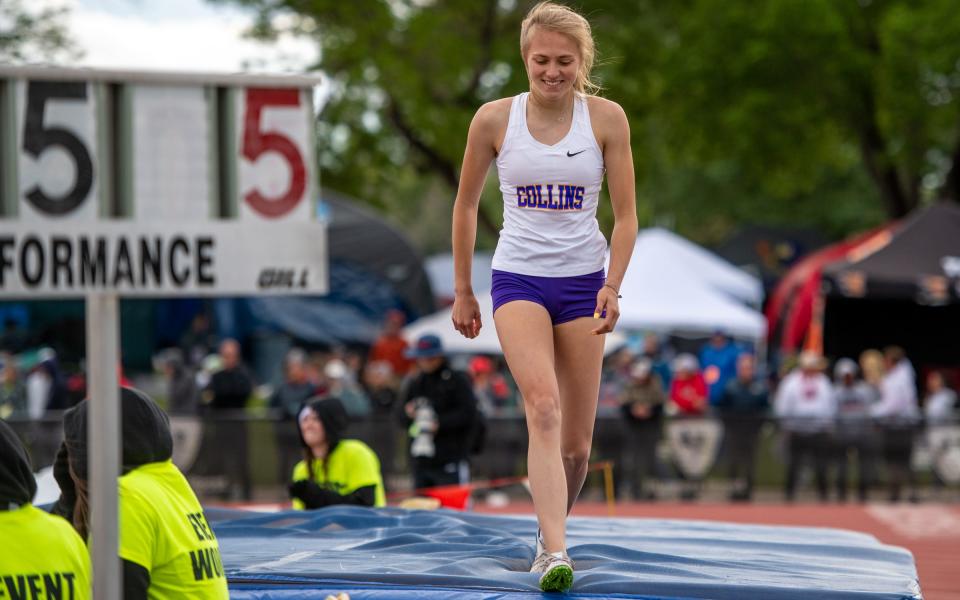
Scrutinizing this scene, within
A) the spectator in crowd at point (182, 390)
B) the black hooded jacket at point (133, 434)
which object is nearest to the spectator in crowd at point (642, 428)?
the spectator in crowd at point (182, 390)

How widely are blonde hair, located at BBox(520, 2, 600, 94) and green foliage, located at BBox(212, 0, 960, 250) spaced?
20.1m

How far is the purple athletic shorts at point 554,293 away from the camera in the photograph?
5.57 meters

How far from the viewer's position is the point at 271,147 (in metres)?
3.54

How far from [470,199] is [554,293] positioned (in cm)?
51

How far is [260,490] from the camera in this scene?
55.1 feet

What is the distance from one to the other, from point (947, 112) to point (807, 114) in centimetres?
290

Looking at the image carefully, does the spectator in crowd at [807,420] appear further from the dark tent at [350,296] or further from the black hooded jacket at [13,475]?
the black hooded jacket at [13,475]

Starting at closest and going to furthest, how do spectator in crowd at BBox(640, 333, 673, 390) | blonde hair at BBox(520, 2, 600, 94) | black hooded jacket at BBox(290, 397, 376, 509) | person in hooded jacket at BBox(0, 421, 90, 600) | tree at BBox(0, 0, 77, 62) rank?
1. person in hooded jacket at BBox(0, 421, 90, 600)
2. blonde hair at BBox(520, 2, 600, 94)
3. black hooded jacket at BBox(290, 397, 376, 509)
4. tree at BBox(0, 0, 77, 62)
5. spectator in crowd at BBox(640, 333, 673, 390)

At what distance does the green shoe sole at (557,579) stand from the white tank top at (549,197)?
1.10m

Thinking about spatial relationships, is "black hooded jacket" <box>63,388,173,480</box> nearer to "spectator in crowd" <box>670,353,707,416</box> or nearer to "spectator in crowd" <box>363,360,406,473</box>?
"spectator in crowd" <box>363,360,406,473</box>

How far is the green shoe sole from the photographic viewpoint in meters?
5.16

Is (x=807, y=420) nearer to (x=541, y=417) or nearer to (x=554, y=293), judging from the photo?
(x=554, y=293)

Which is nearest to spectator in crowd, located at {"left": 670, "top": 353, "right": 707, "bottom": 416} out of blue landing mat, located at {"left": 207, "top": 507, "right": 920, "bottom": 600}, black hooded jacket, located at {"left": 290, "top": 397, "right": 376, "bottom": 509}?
black hooded jacket, located at {"left": 290, "top": 397, "right": 376, "bottom": 509}

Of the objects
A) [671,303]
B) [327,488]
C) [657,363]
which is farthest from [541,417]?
[671,303]
